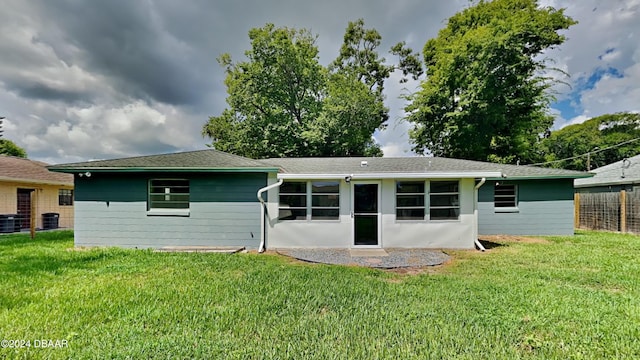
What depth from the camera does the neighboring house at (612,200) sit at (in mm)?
10516

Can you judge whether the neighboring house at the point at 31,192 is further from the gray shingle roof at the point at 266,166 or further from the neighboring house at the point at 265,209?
the gray shingle roof at the point at 266,166

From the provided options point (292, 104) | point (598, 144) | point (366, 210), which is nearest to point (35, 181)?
point (292, 104)

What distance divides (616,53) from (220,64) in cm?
2901

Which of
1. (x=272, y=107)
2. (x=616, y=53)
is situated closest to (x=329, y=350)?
(x=272, y=107)

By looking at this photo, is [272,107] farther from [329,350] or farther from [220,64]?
[329,350]

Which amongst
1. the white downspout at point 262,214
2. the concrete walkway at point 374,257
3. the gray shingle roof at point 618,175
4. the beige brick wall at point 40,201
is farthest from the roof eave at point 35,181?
the gray shingle roof at point 618,175

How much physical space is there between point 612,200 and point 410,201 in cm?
1000

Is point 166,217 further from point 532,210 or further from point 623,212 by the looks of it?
point 623,212

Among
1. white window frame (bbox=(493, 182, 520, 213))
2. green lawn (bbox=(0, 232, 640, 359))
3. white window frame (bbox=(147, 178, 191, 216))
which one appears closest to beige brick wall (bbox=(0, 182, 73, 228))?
white window frame (bbox=(147, 178, 191, 216))

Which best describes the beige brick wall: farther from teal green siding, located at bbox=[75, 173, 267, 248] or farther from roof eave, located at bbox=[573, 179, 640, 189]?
roof eave, located at bbox=[573, 179, 640, 189]

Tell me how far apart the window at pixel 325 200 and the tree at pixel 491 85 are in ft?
42.8

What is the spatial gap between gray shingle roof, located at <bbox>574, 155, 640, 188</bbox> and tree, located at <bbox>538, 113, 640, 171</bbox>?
10.9m

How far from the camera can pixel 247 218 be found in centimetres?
807

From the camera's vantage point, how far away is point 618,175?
41.7ft
